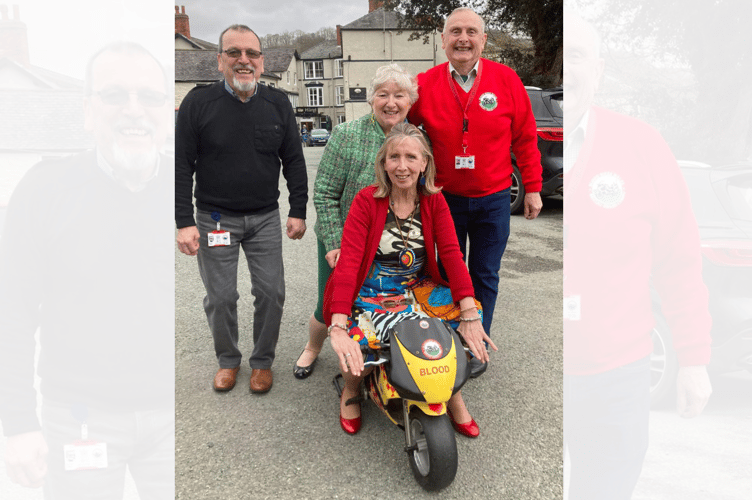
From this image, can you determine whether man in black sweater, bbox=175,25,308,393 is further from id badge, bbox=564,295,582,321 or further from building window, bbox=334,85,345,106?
building window, bbox=334,85,345,106

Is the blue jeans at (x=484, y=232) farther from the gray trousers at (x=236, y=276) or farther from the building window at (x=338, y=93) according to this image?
the building window at (x=338, y=93)

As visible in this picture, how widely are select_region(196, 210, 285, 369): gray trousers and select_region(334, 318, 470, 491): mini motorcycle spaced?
Answer: 1055 millimetres

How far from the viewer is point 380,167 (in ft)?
8.46

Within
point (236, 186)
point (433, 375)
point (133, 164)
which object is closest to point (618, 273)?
point (133, 164)

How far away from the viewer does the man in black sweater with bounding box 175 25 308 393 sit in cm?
279

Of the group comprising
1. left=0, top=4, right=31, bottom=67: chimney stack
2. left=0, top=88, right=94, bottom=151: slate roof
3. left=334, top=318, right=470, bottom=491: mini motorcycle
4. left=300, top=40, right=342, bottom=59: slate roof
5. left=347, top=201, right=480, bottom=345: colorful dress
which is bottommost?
left=334, top=318, right=470, bottom=491: mini motorcycle

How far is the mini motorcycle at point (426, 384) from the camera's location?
2.15 m

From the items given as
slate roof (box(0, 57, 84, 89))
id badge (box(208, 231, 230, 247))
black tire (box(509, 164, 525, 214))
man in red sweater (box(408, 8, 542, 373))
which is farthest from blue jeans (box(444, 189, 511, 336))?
black tire (box(509, 164, 525, 214))

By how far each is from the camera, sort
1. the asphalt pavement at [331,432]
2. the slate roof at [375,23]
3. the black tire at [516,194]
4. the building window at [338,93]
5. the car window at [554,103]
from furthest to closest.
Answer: the building window at [338,93] → the slate roof at [375,23] → the black tire at [516,194] → the car window at [554,103] → the asphalt pavement at [331,432]

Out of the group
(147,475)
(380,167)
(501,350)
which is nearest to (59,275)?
(147,475)

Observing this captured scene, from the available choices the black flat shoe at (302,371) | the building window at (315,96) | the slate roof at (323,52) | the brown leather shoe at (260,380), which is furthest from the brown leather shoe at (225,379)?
the building window at (315,96)

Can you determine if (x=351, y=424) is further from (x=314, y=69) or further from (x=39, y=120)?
(x=314, y=69)

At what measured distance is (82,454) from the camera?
1.16 meters

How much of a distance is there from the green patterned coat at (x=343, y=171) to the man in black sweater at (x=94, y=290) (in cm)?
176
